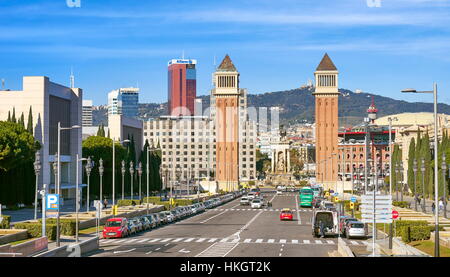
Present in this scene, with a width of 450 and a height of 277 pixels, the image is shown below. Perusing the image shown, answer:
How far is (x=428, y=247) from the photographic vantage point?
44.8 m

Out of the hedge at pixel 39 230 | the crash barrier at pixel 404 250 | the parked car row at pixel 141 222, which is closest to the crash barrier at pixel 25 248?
the hedge at pixel 39 230

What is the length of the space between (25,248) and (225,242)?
17170 millimetres

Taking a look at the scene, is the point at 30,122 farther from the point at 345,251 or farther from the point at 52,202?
the point at 345,251

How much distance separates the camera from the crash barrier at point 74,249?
122ft

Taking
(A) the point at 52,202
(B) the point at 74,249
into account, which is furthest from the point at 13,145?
(B) the point at 74,249

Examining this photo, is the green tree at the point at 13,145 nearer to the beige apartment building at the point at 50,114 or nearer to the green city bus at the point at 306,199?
the beige apartment building at the point at 50,114

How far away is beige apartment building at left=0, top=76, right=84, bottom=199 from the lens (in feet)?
353

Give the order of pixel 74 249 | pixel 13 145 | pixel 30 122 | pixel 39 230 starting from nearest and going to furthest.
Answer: pixel 74 249
pixel 39 230
pixel 13 145
pixel 30 122

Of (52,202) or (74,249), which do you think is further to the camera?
(52,202)

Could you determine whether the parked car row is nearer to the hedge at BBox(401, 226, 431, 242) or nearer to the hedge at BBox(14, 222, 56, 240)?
the hedge at BBox(14, 222, 56, 240)

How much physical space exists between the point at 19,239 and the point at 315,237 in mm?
22043

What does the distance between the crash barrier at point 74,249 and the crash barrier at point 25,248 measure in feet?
2.52

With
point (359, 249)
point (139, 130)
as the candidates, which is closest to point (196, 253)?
A: point (359, 249)
